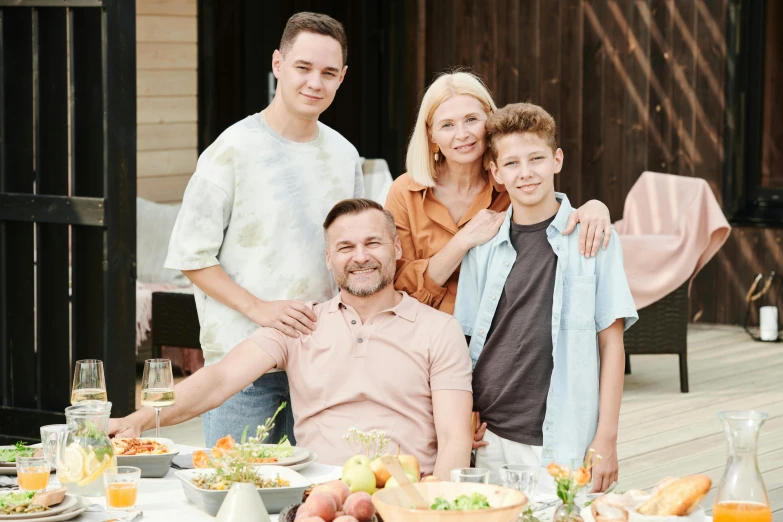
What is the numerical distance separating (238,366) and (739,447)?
1278 mm

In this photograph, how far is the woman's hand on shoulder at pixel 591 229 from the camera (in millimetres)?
2773

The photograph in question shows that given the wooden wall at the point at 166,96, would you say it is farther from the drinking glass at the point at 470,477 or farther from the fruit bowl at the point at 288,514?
the drinking glass at the point at 470,477

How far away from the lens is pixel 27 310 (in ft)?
15.6

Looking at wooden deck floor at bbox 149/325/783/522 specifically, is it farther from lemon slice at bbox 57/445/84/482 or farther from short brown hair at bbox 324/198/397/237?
lemon slice at bbox 57/445/84/482

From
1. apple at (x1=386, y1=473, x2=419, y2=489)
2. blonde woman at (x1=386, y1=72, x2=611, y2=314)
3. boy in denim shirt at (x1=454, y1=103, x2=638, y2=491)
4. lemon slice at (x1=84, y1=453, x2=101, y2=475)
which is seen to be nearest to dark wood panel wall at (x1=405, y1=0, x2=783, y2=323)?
blonde woman at (x1=386, y1=72, x2=611, y2=314)

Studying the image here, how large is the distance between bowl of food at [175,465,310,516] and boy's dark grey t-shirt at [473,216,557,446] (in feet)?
2.34

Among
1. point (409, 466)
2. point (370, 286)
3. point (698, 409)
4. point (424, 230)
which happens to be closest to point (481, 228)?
point (424, 230)

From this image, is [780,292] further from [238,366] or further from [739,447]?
[739,447]

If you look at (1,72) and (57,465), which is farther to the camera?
(1,72)

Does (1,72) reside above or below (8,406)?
above

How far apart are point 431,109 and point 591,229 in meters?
0.51

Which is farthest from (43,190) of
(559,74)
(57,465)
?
(559,74)

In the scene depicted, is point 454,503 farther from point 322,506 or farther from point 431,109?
point 431,109

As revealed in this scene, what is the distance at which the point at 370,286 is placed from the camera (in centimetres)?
284
